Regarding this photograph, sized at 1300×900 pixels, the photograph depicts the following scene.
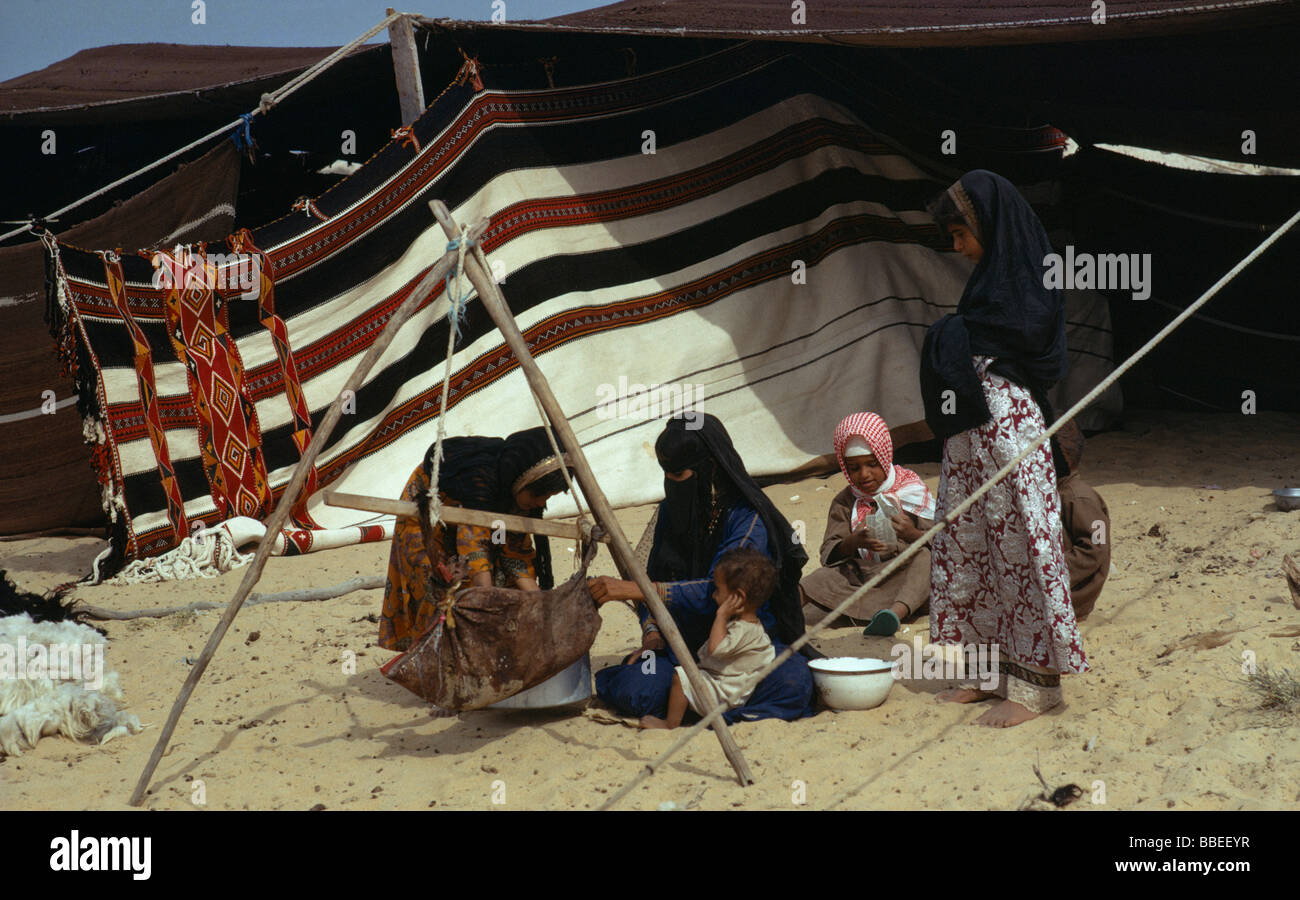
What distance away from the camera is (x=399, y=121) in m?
7.99

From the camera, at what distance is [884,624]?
14.4ft

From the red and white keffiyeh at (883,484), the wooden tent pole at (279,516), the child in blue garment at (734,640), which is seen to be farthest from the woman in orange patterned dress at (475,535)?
the red and white keffiyeh at (883,484)

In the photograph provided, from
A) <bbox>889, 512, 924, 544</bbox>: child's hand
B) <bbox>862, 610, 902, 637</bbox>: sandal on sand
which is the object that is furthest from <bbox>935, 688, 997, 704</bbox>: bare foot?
<bbox>889, 512, 924, 544</bbox>: child's hand

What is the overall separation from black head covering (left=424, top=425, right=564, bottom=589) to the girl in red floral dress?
3.96 feet

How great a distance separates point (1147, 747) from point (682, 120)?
14.8 ft

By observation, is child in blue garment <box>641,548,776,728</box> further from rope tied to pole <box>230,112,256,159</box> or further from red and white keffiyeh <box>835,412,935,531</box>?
rope tied to pole <box>230,112,256,159</box>

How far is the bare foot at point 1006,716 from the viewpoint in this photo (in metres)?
3.34

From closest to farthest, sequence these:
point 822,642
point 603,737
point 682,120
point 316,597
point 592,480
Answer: point 592,480
point 603,737
point 822,642
point 316,597
point 682,120

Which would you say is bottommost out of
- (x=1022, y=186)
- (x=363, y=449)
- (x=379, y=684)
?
(x=379, y=684)

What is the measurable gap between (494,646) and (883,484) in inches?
78.4

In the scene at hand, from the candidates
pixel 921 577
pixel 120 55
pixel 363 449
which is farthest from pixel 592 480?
pixel 120 55

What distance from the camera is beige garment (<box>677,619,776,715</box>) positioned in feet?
11.2

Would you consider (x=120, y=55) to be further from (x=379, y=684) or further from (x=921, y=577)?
(x=921, y=577)

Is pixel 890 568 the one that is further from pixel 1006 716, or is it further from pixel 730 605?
pixel 1006 716
